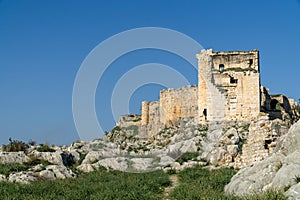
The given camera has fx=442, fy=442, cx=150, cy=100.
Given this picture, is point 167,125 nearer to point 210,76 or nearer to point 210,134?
point 210,76

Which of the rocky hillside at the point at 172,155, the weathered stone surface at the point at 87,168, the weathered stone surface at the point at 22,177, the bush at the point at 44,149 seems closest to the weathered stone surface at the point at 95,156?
the rocky hillside at the point at 172,155

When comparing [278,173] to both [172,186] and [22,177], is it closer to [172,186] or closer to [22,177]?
[172,186]

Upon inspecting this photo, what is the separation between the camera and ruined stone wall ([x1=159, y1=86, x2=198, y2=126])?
3619 cm

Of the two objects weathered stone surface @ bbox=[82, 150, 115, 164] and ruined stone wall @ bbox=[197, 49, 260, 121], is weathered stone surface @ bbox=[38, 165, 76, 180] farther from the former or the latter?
ruined stone wall @ bbox=[197, 49, 260, 121]

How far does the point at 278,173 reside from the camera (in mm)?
10383

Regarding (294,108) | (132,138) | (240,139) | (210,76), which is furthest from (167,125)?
(240,139)

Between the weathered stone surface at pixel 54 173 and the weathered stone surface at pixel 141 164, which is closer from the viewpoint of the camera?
the weathered stone surface at pixel 54 173

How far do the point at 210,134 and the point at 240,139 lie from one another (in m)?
3.45

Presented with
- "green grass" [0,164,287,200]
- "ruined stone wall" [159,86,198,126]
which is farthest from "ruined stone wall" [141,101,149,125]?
"green grass" [0,164,287,200]

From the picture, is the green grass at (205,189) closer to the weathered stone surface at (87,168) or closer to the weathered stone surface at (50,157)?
the weathered stone surface at (87,168)

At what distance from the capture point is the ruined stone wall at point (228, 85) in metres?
28.3

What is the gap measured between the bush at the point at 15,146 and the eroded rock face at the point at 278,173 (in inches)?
653

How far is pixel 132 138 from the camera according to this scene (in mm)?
40562

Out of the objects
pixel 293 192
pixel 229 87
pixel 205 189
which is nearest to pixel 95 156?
pixel 229 87
